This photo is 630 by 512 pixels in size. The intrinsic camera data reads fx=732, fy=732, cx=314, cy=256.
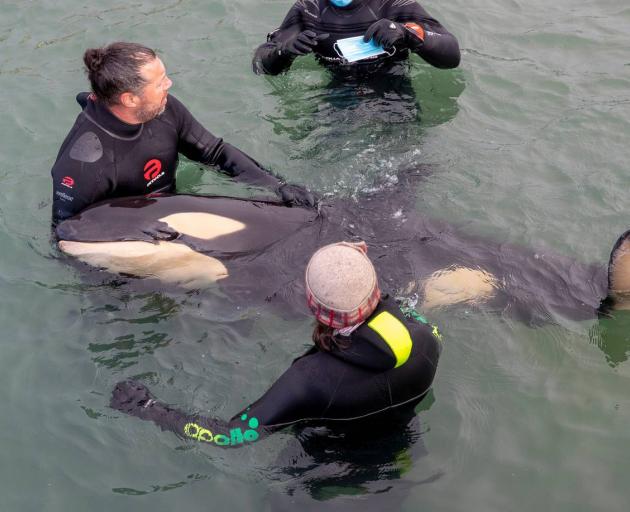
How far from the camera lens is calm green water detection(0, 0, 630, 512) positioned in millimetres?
4020

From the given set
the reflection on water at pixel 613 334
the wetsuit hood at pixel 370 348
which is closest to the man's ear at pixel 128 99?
the wetsuit hood at pixel 370 348

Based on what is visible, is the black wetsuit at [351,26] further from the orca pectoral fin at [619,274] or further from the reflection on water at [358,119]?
the orca pectoral fin at [619,274]

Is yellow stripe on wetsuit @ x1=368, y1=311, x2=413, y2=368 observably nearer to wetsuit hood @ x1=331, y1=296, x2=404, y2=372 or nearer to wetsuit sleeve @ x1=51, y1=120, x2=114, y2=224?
wetsuit hood @ x1=331, y1=296, x2=404, y2=372

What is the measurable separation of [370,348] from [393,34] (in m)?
3.38

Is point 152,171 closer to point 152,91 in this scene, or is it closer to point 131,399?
point 152,91

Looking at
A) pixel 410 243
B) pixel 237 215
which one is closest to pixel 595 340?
pixel 410 243

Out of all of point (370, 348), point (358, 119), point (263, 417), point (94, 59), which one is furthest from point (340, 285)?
point (358, 119)

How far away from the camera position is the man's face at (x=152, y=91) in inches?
183

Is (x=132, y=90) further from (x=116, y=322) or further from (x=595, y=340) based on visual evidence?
(x=595, y=340)

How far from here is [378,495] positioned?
3.78 metres

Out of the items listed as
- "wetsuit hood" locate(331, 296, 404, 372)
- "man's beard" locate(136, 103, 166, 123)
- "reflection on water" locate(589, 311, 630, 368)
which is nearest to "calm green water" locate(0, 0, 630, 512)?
"reflection on water" locate(589, 311, 630, 368)

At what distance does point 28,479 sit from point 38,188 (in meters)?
2.74

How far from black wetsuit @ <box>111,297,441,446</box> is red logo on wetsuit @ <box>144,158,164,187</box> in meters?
2.06

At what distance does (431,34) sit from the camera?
20.1 feet
